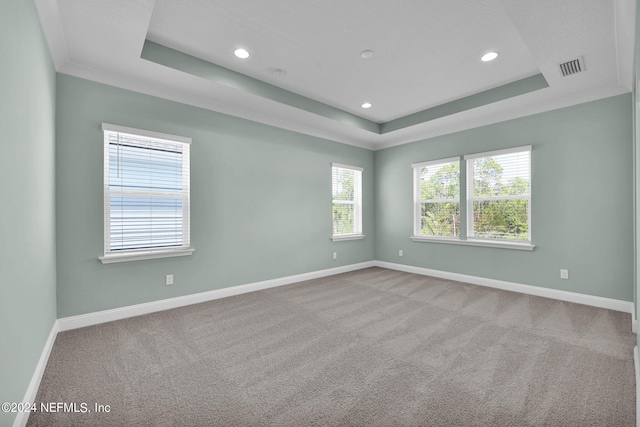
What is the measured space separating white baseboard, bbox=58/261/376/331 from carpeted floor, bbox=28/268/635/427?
0.12 meters

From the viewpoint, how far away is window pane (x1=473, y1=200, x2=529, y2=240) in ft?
13.4

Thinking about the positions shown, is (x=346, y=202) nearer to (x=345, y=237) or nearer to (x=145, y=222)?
(x=345, y=237)

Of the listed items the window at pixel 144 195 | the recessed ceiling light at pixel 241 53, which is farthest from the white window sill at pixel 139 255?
the recessed ceiling light at pixel 241 53

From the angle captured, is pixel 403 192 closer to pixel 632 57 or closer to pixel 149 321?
pixel 632 57

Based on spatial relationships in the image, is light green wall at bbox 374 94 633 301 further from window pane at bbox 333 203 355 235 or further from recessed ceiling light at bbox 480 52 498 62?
window pane at bbox 333 203 355 235

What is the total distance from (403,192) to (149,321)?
4.56 metres

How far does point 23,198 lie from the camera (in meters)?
1.69

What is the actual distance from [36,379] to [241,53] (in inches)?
124

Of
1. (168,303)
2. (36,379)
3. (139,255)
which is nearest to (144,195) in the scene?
(139,255)

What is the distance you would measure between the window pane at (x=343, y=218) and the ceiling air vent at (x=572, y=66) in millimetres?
3594

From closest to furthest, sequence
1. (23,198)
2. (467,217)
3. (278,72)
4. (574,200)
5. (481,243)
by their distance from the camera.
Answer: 1. (23,198)
2. (278,72)
3. (574,200)
4. (481,243)
5. (467,217)

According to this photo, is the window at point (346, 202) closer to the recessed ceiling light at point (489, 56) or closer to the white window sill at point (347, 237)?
the white window sill at point (347, 237)

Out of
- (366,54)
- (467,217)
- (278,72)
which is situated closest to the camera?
(366,54)

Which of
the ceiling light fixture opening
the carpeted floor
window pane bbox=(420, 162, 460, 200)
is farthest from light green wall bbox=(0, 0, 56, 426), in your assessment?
window pane bbox=(420, 162, 460, 200)
